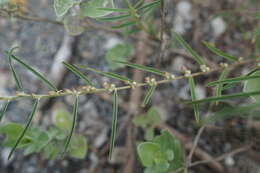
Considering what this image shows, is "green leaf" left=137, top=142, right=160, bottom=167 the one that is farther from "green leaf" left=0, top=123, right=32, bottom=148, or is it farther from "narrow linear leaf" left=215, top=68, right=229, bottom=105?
"green leaf" left=0, top=123, right=32, bottom=148

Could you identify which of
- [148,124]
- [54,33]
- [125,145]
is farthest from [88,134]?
[54,33]

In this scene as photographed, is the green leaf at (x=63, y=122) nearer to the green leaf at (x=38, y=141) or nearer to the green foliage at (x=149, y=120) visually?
the green leaf at (x=38, y=141)

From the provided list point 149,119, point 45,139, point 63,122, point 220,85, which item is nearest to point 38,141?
point 45,139

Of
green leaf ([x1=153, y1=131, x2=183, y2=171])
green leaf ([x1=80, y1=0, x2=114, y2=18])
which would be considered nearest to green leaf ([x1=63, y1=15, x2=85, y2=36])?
green leaf ([x1=80, y1=0, x2=114, y2=18])

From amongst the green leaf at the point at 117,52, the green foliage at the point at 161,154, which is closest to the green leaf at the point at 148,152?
the green foliage at the point at 161,154

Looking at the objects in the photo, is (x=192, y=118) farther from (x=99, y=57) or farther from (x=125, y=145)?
(x=99, y=57)
